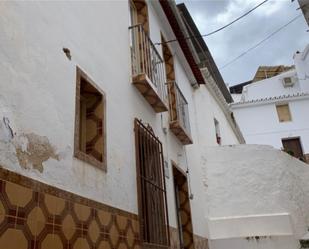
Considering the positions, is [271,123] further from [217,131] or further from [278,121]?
[217,131]

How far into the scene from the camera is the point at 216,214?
32.7ft

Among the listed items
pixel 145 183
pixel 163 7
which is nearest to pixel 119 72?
pixel 145 183

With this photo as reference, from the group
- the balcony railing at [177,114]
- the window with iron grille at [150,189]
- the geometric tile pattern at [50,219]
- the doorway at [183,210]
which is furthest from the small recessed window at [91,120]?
the doorway at [183,210]

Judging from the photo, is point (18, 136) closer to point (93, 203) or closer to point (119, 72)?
point (93, 203)

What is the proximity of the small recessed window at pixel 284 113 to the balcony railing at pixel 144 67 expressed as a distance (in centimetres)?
1846

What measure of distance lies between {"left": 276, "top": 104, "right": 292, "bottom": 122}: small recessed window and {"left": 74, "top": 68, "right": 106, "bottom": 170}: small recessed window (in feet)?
68.7

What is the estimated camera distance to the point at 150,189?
Answer: 18.6ft

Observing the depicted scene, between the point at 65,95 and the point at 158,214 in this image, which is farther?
the point at 158,214

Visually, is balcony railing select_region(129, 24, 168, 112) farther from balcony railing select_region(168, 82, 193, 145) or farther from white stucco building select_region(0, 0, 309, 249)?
balcony railing select_region(168, 82, 193, 145)

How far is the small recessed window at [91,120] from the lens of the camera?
432cm

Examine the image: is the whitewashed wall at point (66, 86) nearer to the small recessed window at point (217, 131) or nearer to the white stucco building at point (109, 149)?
the white stucco building at point (109, 149)

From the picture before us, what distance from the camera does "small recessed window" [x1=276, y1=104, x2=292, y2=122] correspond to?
23859 millimetres

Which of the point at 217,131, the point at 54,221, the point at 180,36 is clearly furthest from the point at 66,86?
the point at 217,131

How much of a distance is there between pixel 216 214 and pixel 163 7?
17.3ft
